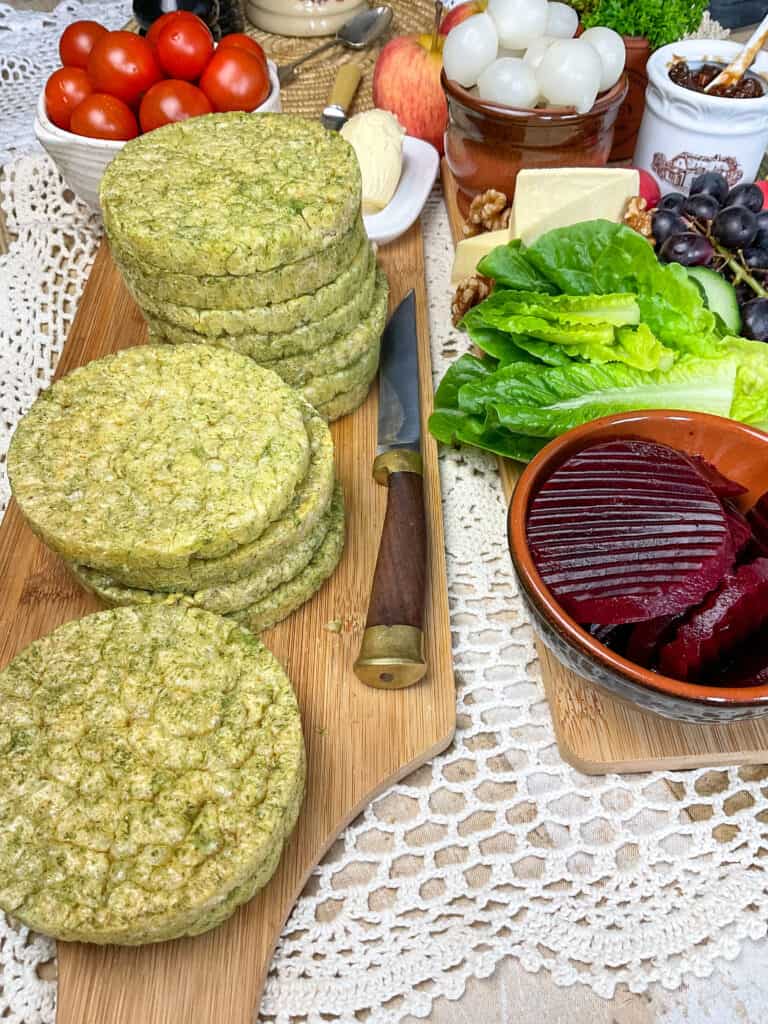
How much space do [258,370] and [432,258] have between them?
1.24 m

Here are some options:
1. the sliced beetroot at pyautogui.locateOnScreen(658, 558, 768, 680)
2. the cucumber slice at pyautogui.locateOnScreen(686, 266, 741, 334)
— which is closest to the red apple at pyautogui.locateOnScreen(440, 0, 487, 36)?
the cucumber slice at pyautogui.locateOnScreen(686, 266, 741, 334)

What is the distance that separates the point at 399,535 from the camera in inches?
73.7

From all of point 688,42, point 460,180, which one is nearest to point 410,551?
point 460,180

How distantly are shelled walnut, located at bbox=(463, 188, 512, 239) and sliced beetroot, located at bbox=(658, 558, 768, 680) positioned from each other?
5.18ft

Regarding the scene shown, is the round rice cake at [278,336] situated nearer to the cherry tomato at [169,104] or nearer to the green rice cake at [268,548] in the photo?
the green rice cake at [268,548]

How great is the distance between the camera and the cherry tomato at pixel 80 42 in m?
2.88

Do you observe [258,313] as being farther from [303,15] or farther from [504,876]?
[303,15]

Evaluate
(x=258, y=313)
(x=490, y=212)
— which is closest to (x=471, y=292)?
(x=490, y=212)

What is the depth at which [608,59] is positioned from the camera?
2539 mm

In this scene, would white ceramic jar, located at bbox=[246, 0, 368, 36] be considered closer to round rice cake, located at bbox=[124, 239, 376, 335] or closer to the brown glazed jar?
the brown glazed jar

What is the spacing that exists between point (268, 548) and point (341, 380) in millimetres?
655

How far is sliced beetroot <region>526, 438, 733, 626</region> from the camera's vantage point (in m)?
1.48

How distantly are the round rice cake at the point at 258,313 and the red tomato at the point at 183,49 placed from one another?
124 centimetres

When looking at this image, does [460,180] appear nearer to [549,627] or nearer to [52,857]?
[549,627]
